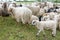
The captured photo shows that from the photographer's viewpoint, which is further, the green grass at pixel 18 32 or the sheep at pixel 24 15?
the sheep at pixel 24 15

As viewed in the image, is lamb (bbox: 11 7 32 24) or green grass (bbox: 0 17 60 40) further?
lamb (bbox: 11 7 32 24)

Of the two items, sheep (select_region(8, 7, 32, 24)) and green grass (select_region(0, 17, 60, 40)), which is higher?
sheep (select_region(8, 7, 32, 24))

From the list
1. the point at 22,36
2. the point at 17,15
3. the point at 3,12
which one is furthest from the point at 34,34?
the point at 3,12

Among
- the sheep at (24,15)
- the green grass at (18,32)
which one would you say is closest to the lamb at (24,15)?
the sheep at (24,15)

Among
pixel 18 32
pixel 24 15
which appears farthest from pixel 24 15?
pixel 18 32

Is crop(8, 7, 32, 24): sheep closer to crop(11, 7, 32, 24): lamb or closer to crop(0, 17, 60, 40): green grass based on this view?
crop(11, 7, 32, 24): lamb

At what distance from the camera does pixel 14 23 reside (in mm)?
5684

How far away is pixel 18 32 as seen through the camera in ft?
16.0

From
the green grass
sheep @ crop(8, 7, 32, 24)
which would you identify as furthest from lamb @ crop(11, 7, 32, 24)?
the green grass

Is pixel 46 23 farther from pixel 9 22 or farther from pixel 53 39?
pixel 9 22

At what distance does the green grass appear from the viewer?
4.52 metres

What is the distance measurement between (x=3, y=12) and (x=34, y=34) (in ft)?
7.27

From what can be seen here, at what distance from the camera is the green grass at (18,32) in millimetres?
4520

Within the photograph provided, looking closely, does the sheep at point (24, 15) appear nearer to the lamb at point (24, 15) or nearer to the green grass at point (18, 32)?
the lamb at point (24, 15)
